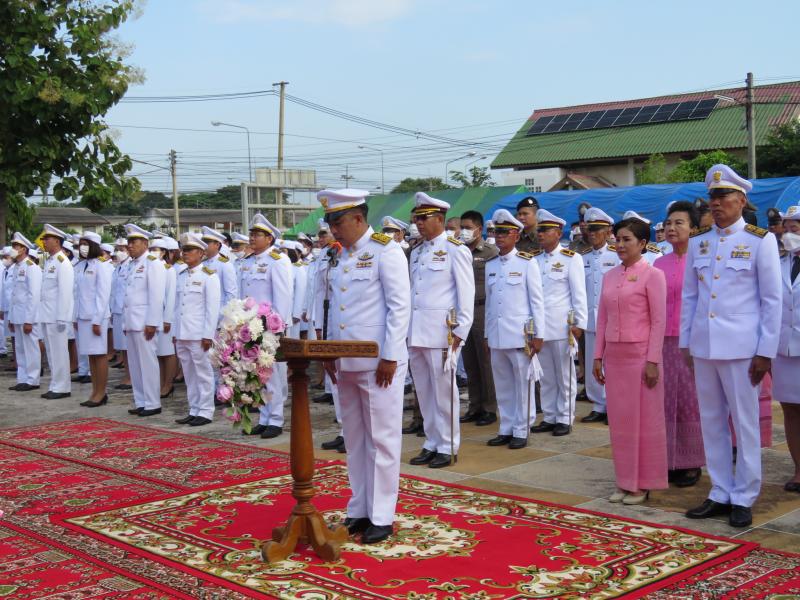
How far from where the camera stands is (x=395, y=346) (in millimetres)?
5594

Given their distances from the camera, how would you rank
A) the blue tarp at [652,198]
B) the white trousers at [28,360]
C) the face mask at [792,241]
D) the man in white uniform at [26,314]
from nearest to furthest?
the face mask at [792,241] < the man in white uniform at [26,314] < the white trousers at [28,360] < the blue tarp at [652,198]

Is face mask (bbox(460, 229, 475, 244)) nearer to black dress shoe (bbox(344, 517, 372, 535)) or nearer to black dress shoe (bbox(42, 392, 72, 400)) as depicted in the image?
black dress shoe (bbox(344, 517, 372, 535))

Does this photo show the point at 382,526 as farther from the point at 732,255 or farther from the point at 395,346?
the point at 732,255

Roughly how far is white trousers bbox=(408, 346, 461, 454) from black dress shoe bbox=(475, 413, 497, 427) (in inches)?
73.7

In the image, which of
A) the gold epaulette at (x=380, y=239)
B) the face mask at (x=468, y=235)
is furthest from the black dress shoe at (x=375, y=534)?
the face mask at (x=468, y=235)

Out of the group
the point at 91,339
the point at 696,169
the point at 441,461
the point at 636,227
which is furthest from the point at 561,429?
the point at 696,169

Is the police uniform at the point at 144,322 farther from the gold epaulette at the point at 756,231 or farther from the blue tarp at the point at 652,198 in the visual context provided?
the blue tarp at the point at 652,198

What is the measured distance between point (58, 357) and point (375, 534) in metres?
8.11

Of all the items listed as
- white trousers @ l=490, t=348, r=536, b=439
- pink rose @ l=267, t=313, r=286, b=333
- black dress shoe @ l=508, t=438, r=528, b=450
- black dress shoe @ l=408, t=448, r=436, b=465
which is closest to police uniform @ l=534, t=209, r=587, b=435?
white trousers @ l=490, t=348, r=536, b=439

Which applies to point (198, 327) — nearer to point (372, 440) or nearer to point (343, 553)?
point (372, 440)

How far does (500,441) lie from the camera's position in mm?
8508

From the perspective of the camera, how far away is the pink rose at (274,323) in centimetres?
538

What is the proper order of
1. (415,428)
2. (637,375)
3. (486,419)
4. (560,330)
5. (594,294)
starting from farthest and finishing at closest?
(594,294) → (486,419) → (415,428) → (560,330) → (637,375)

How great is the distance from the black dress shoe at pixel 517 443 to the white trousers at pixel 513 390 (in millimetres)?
44
